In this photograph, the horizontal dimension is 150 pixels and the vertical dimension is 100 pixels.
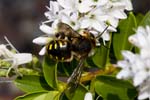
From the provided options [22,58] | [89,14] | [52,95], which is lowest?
[52,95]

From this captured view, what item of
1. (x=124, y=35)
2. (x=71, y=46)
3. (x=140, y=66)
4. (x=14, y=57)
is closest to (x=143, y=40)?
(x=140, y=66)

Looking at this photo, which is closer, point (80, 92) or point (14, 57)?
point (80, 92)

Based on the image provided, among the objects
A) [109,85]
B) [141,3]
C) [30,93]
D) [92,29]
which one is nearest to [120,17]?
[92,29]

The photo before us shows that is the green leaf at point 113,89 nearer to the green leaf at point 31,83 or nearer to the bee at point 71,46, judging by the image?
the bee at point 71,46

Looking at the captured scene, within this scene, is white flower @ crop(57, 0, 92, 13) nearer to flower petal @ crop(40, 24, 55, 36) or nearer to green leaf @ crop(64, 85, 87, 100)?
flower petal @ crop(40, 24, 55, 36)

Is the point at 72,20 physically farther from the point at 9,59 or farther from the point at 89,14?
the point at 9,59

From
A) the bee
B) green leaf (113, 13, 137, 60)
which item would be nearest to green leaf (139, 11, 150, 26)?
green leaf (113, 13, 137, 60)
